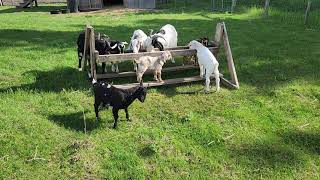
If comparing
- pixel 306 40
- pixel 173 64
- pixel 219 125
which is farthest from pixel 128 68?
pixel 306 40

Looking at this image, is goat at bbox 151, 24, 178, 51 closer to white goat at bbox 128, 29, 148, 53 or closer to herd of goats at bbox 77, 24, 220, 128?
herd of goats at bbox 77, 24, 220, 128

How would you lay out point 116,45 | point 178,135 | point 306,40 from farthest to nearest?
1. point 306,40
2. point 116,45
3. point 178,135

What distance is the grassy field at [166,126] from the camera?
6918 mm

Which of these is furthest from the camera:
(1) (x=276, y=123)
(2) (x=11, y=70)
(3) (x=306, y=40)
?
(3) (x=306, y=40)

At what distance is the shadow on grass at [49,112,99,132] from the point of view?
7.72m

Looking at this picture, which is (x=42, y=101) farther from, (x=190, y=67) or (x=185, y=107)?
(x=190, y=67)

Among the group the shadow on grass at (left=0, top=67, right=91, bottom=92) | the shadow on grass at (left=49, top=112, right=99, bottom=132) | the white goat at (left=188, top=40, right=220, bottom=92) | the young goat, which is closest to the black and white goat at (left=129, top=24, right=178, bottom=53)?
the young goat

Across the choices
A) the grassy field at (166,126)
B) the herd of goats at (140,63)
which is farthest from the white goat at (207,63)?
the grassy field at (166,126)

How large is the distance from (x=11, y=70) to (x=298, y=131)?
7.36m

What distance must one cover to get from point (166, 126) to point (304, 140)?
2795mm

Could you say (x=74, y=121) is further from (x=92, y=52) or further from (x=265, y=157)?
(x=265, y=157)

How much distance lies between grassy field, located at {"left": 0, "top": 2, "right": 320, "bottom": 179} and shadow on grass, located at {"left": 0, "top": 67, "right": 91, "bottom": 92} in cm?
3

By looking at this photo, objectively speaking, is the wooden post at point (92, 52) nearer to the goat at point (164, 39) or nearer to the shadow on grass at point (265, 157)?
the goat at point (164, 39)

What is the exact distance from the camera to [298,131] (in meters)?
8.25
